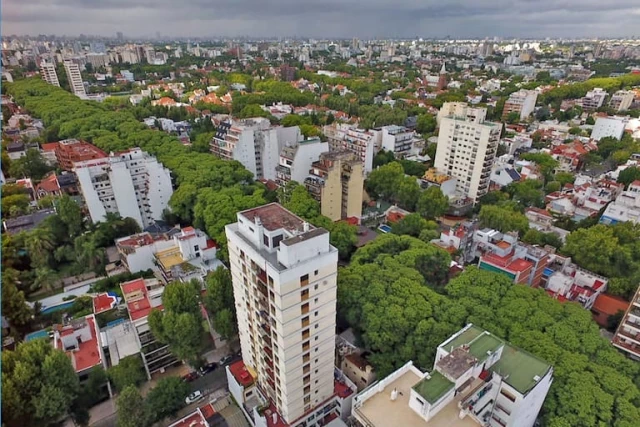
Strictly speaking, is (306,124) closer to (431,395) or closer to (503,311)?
(503,311)

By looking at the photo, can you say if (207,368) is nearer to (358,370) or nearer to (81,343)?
(81,343)

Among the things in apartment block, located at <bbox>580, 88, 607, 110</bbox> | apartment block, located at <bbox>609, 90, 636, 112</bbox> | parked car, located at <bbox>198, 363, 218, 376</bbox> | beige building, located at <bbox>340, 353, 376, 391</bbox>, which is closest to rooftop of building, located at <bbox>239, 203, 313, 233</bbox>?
beige building, located at <bbox>340, 353, 376, 391</bbox>

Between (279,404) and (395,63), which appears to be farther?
(395,63)

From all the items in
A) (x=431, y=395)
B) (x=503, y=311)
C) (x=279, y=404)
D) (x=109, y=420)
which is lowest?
(x=109, y=420)

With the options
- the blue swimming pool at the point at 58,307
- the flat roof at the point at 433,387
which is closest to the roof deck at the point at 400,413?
the flat roof at the point at 433,387

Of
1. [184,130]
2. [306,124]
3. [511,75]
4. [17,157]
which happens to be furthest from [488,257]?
[511,75]

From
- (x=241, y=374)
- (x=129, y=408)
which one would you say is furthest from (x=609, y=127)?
(x=129, y=408)
